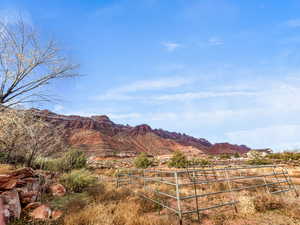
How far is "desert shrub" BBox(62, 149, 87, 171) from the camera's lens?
48.1ft

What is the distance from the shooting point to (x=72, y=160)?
52.5 ft

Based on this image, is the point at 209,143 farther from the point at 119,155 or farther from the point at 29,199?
the point at 29,199

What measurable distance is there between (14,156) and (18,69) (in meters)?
7.13

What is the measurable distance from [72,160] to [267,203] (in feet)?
53.3

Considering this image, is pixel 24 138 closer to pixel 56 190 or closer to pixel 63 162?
pixel 56 190

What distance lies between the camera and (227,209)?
18.8ft

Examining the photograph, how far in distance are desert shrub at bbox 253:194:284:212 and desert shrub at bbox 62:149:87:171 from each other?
14694mm

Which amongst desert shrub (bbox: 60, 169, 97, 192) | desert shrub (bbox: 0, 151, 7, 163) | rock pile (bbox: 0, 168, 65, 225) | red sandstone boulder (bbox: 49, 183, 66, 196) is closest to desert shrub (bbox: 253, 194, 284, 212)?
rock pile (bbox: 0, 168, 65, 225)

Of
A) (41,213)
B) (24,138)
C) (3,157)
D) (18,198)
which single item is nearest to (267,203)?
(41,213)

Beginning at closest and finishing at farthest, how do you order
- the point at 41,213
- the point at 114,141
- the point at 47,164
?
1. the point at 41,213
2. the point at 47,164
3. the point at 114,141

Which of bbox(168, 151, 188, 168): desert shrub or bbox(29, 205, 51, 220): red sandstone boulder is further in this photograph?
bbox(168, 151, 188, 168): desert shrub

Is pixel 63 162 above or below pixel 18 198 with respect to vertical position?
above

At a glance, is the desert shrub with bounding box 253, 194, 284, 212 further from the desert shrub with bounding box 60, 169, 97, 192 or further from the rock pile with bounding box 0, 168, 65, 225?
the desert shrub with bounding box 60, 169, 97, 192

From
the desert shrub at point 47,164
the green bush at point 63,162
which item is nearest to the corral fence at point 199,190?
the desert shrub at point 47,164
